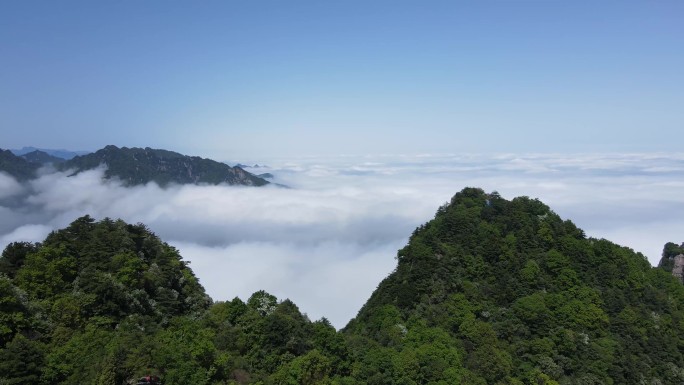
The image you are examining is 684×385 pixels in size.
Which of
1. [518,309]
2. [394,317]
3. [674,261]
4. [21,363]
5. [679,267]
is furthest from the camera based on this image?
[674,261]

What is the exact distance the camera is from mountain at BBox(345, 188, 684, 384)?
32812mm

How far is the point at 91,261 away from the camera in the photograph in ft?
105

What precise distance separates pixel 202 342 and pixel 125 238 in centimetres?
1546

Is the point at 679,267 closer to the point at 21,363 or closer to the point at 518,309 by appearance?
the point at 518,309

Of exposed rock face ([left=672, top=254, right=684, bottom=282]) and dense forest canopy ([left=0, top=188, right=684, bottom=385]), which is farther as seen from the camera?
exposed rock face ([left=672, top=254, right=684, bottom=282])

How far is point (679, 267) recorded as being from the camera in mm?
75938

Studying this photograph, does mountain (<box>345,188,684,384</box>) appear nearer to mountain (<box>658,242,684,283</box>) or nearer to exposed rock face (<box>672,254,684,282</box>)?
exposed rock face (<box>672,254,684,282</box>)

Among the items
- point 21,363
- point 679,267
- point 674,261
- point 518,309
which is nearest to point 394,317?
point 518,309

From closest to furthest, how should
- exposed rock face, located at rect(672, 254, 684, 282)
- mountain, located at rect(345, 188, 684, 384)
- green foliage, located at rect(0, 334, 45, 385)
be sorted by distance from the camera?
green foliage, located at rect(0, 334, 45, 385) < mountain, located at rect(345, 188, 684, 384) < exposed rock face, located at rect(672, 254, 684, 282)

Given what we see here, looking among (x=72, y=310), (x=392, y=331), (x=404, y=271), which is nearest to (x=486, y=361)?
(x=392, y=331)

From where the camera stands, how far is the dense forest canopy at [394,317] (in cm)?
2412

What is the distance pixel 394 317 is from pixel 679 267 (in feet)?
219

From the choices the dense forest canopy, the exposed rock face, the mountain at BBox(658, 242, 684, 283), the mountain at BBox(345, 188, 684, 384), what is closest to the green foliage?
the dense forest canopy

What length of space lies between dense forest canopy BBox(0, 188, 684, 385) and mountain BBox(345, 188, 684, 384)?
0.50 ft
